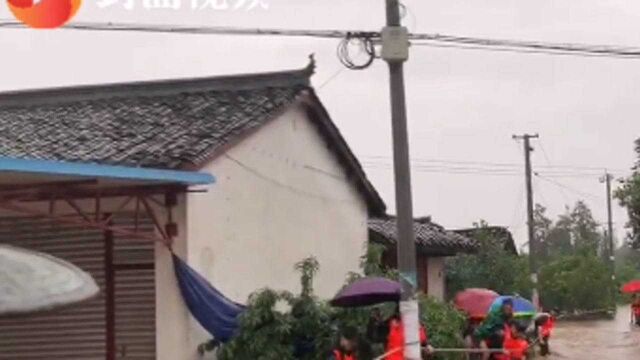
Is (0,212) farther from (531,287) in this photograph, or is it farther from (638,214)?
(531,287)

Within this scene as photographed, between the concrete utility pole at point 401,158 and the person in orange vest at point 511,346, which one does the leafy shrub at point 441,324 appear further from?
the concrete utility pole at point 401,158

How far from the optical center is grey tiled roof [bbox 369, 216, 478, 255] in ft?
78.6

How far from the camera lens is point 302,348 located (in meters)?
14.8

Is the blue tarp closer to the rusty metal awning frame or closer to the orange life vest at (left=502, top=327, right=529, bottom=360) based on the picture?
the rusty metal awning frame

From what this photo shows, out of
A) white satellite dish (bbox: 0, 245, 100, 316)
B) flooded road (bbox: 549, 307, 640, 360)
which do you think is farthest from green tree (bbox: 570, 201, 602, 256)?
white satellite dish (bbox: 0, 245, 100, 316)

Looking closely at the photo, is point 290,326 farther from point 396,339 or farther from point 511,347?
point 511,347

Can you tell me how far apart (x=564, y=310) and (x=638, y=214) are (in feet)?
67.9

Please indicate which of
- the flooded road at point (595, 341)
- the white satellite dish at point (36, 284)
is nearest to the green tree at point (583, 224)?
the flooded road at point (595, 341)

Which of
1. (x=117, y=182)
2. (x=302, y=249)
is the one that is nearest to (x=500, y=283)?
(x=302, y=249)

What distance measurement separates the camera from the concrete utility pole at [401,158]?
43.4 feet

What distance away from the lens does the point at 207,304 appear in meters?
14.5

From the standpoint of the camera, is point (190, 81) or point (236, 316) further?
point (190, 81)

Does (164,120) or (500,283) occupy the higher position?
(164,120)

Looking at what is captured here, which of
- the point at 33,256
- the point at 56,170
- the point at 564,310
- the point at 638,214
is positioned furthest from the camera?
the point at 564,310
